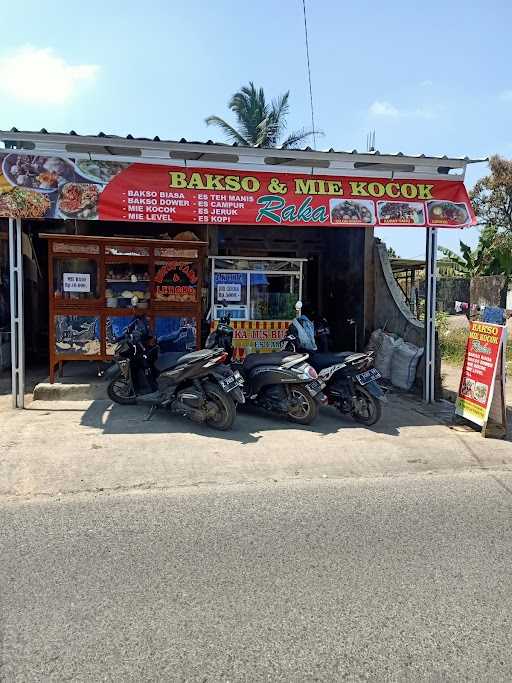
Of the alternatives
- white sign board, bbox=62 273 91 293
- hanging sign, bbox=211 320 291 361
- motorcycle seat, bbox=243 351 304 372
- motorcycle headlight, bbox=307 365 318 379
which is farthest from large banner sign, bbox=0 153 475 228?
hanging sign, bbox=211 320 291 361

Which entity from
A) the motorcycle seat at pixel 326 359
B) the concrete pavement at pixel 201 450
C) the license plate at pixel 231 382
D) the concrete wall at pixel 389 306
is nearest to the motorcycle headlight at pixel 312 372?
the motorcycle seat at pixel 326 359

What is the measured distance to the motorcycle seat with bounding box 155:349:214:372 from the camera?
21.8 ft

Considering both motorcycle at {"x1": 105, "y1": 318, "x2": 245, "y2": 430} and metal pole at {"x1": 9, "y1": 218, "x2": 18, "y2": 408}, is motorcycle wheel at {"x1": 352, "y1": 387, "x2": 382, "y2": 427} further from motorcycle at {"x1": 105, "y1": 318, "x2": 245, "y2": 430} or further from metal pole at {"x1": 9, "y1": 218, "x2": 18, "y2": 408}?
metal pole at {"x1": 9, "y1": 218, "x2": 18, "y2": 408}

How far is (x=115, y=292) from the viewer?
343 inches

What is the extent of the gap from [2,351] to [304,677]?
30.9ft

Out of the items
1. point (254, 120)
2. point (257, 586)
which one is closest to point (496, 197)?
point (254, 120)

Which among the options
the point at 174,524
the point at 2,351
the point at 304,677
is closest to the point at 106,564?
the point at 174,524

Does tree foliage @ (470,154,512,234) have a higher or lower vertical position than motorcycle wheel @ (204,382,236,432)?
higher

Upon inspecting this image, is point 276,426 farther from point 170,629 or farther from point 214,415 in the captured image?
point 170,629

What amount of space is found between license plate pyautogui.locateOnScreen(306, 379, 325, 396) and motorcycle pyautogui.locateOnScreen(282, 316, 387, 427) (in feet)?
0.40

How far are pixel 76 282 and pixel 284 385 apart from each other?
375 centimetres

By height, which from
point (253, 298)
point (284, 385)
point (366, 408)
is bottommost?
point (366, 408)

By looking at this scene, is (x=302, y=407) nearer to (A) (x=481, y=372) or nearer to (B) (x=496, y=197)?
(A) (x=481, y=372)

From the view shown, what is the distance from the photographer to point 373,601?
3152mm
